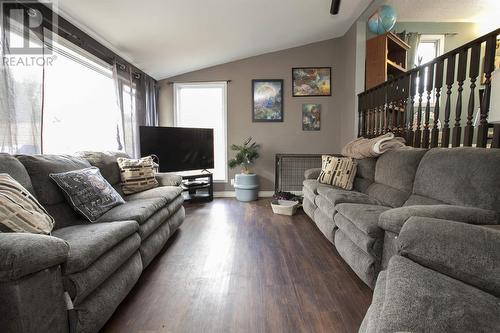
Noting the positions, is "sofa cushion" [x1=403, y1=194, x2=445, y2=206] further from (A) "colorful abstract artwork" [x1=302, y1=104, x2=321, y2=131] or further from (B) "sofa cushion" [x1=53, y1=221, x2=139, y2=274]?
(A) "colorful abstract artwork" [x1=302, y1=104, x2=321, y2=131]

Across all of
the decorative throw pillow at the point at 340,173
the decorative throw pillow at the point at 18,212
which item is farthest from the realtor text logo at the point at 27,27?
the decorative throw pillow at the point at 340,173

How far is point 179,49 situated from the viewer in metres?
3.54

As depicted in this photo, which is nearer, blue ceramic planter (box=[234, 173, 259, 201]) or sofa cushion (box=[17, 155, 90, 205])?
sofa cushion (box=[17, 155, 90, 205])

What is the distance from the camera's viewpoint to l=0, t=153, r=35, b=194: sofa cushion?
4.87ft

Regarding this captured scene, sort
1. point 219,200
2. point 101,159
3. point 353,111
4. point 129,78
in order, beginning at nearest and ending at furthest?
point 101,159 → point 129,78 → point 353,111 → point 219,200

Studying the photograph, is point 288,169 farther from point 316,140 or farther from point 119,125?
Answer: point 119,125

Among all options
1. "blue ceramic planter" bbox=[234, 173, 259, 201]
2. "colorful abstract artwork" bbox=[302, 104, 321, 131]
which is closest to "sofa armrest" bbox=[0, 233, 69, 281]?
"blue ceramic planter" bbox=[234, 173, 259, 201]

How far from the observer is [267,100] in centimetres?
452

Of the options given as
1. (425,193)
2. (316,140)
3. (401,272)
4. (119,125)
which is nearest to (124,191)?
(119,125)

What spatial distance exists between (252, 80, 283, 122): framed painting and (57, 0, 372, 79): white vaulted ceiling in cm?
58

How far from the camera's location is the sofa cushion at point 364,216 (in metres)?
1.56

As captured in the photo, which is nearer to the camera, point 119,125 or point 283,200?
point 119,125

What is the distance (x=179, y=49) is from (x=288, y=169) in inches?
107

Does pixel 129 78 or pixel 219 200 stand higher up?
pixel 129 78
